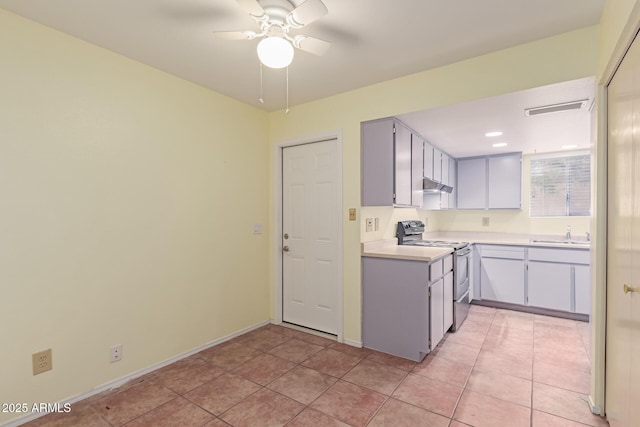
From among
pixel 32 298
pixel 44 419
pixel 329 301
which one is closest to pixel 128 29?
pixel 32 298

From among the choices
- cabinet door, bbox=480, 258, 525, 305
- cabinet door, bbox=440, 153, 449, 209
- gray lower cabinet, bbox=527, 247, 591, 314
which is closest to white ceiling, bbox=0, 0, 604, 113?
cabinet door, bbox=440, 153, 449, 209

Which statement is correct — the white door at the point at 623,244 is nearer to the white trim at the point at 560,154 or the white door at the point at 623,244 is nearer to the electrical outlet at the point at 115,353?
the electrical outlet at the point at 115,353

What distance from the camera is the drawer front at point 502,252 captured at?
406 centimetres

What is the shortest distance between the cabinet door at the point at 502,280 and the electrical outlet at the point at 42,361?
4.59m

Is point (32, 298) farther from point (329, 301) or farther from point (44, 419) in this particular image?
point (329, 301)

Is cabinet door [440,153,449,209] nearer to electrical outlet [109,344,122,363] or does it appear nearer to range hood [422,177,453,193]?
range hood [422,177,453,193]

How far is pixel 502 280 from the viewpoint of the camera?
4.14 metres

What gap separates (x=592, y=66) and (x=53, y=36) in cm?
351

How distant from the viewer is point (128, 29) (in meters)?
2.02

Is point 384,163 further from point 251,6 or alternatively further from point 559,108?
point 251,6

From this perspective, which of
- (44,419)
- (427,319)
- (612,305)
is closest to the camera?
(612,305)

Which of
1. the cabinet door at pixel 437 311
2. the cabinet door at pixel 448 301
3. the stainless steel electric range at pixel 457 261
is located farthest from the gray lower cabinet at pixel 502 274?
the cabinet door at pixel 437 311

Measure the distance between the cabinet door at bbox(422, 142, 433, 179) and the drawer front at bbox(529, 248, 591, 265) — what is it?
1708mm

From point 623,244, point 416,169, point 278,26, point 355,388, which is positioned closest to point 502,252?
point 416,169
